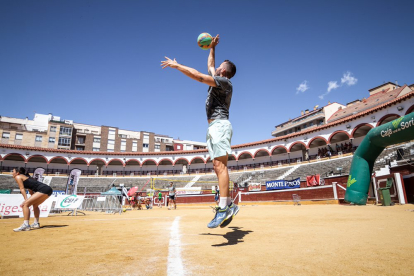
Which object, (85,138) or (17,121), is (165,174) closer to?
(85,138)

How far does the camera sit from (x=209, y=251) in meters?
1.99

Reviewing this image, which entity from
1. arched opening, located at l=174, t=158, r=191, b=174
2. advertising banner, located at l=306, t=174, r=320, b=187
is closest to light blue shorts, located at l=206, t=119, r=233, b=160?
advertising banner, located at l=306, t=174, r=320, b=187

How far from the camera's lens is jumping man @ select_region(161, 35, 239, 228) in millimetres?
2861

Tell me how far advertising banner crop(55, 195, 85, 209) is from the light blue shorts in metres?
10.4

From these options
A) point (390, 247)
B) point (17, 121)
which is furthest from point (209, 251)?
point (17, 121)

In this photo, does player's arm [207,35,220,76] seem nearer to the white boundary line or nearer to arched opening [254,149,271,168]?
the white boundary line

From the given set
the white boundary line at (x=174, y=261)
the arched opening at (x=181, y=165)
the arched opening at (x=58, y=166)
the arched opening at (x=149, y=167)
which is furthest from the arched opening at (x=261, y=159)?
the white boundary line at (x=174, y=261)

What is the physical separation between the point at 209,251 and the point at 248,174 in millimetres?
34760

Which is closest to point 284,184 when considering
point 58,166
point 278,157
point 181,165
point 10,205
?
point 278,157

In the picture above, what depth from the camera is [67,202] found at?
1094cm

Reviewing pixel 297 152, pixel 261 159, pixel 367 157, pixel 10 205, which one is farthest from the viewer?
pixel 261 159

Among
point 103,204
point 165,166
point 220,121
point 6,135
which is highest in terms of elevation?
point 6,135

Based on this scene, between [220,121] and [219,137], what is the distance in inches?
10.8

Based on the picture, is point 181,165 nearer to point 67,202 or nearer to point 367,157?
point 67,202
